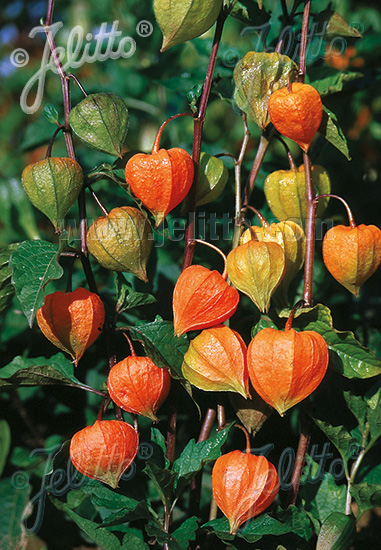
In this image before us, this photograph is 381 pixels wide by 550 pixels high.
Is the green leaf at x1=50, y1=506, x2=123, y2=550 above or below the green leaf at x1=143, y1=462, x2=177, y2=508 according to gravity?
below

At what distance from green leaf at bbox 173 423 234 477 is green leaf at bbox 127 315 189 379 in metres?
0.10

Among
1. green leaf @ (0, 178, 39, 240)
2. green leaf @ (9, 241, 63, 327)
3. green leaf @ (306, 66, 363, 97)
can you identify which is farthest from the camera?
green leaf @ (0, 178, 39, 240)

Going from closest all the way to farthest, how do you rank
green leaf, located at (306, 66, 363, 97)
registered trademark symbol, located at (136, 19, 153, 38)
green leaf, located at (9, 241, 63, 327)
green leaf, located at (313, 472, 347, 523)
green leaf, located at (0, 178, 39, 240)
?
1. green leaf, located at (9, 241, 63, 327)
2. green leaf, located at (313, 472, 347, 523)
3. green leaf, located at (306, 66, 363, 97)
4. green leaf, located at (0, 178, 39, 240)
5. registered trademark symbol, located at (136, 19, 153, 38)

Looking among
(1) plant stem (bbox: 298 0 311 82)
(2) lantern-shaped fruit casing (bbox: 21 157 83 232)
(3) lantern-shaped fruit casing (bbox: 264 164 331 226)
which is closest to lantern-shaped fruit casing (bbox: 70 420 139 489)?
(2) lantern-shaped fruit casing (bbox: 21 157 83 232)

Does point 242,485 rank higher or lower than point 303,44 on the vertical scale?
lower

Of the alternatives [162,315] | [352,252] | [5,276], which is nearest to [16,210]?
[162,315]

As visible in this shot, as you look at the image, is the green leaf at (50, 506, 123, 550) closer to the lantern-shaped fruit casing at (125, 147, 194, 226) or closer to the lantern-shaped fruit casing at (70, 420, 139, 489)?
the lantern-shaped fruit casing at (70, 420, 139, 489)

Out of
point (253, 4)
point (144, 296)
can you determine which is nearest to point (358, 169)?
point (253, 4)

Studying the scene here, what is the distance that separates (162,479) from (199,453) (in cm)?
8

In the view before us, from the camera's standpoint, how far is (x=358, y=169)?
48.4 inches

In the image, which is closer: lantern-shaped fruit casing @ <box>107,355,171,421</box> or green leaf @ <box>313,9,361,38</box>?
lantern-shaped fruit casing @ <box>107,355,171,421</box>

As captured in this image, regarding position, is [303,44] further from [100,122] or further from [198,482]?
[198,482]

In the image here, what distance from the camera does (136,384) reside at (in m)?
0.66

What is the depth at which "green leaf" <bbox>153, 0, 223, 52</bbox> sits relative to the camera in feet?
2.07
